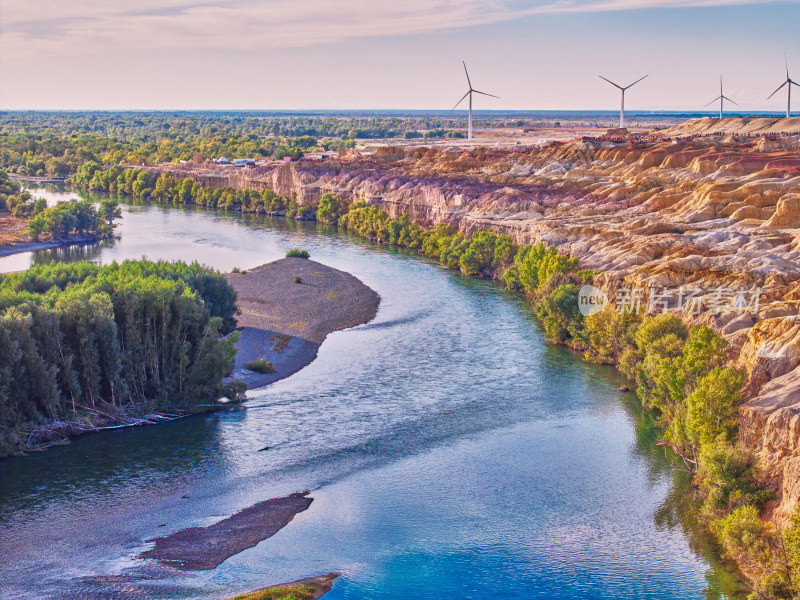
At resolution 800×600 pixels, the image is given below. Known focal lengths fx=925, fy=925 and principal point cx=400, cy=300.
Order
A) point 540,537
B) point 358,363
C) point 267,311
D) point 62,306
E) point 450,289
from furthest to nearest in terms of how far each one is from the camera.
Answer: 1. point 450,289
2. point 267,311
3. point 358,363
4. point 62,306
5. point 540,537

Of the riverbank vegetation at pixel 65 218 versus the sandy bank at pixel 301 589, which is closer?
the sandy bank at pixel 301 589

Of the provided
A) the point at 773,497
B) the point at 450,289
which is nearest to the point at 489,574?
the point at 773,497

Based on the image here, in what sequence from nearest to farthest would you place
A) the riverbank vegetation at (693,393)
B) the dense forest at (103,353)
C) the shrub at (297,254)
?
the riverbank vegetation at (693,393) < the dense forest at (103,353) < the shrub at (297,254)

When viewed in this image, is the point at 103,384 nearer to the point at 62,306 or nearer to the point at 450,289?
the point at 62,306

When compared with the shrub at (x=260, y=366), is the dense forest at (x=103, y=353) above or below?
above

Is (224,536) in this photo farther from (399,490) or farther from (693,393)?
(693,393)

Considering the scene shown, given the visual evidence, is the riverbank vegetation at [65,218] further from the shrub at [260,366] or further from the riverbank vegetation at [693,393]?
the shrub at [260,366]

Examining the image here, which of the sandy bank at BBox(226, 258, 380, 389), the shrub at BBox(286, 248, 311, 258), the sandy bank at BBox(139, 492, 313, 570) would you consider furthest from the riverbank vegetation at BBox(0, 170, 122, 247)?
the sandy bank at BBox(139, 492, 313, 570)

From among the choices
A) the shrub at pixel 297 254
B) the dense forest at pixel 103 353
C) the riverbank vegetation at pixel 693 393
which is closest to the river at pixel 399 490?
the riverbank vegetation at pixel 693 393
